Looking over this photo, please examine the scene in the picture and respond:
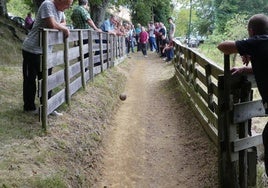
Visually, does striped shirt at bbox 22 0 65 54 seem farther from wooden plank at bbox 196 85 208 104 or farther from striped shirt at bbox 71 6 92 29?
striped shirt at bbox 71 6 92 29

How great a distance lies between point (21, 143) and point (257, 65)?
2.80 metres

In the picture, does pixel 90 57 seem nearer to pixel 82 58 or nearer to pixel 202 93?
pixel 82 58

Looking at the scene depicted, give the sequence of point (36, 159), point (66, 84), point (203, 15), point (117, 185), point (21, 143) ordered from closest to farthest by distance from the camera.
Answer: point (36, 159) → point (21, 143) → point (117, 185) → point (66, 84) → point (203, 15)

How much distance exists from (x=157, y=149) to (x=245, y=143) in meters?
2.19

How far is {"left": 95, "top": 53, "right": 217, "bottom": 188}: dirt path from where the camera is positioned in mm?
5305

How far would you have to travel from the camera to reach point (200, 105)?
7133 mm

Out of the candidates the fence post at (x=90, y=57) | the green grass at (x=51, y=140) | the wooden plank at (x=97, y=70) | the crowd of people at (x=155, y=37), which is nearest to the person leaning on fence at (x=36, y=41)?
the green grass at (x=51, y=140)

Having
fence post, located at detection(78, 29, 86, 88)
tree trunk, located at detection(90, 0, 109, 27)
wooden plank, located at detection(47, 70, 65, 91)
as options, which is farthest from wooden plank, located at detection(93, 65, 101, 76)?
tree trunk, located at detection(90, 0, 109, 27)

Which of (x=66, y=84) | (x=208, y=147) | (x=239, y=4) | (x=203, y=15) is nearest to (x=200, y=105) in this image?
(x=208, y=147)

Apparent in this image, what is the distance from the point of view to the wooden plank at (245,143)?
444 cm

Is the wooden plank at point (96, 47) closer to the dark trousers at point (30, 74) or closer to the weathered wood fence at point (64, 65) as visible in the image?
the weathered wood fence at point (64, 65)

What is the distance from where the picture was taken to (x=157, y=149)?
255 inches

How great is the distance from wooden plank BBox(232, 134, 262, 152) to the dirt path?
71 centimetres

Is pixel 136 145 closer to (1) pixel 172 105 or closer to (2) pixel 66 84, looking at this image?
(2) pixel 66 84
